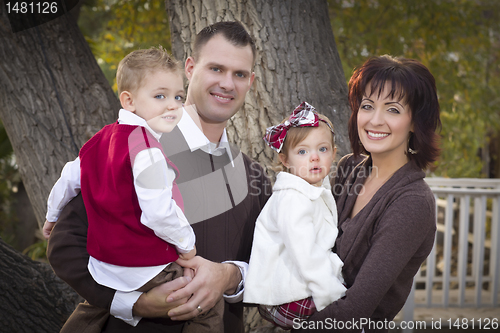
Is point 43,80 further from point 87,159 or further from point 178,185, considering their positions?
point 178,185

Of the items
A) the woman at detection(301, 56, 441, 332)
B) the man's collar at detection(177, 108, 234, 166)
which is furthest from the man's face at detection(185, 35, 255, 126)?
the woman at detection(301, 56, 441, 332)

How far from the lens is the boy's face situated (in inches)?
65.1

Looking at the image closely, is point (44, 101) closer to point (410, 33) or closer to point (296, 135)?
point (296, 135)

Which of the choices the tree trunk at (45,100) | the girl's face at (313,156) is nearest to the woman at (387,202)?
the girl's face at (313,156)

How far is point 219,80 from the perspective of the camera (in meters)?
1.98

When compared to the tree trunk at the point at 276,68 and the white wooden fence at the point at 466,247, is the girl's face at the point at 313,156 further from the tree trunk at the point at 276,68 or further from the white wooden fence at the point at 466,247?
the white wooden fence at the point at 466,247

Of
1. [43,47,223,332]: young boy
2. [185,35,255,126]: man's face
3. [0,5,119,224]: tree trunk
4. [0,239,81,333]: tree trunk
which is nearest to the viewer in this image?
[43,47,223,332]: young boy

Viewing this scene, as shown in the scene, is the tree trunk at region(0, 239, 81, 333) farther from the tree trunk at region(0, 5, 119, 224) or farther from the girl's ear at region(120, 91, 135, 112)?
the girl's ear at region(120, 91, 135, 112)

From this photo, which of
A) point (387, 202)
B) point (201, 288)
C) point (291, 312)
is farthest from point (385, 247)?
point (201, 288)

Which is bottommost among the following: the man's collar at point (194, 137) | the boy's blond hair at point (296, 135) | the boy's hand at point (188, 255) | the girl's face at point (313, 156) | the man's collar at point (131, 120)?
the boy's hand at point (188, 255)

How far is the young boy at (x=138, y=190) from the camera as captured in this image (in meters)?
1.50

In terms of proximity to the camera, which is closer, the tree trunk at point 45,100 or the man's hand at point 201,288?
the man's hand at point 201,288

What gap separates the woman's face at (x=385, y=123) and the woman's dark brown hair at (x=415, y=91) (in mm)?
21

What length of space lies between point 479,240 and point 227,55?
3916mm
